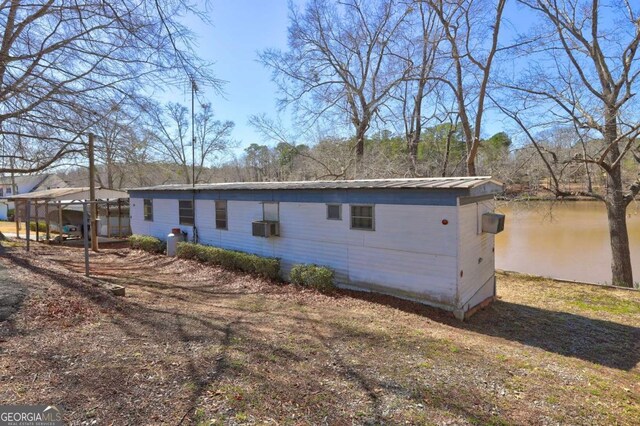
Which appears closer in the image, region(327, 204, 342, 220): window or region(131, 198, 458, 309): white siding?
region(131, 198, 458, 309): white siding

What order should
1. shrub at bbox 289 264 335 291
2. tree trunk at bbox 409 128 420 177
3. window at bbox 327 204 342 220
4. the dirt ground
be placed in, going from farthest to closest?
tree trunk at bbox 409 128 420 177 < window at bbox 327 204 342 220 < shrub at bbox 289 264 335 291 < the dirt ground

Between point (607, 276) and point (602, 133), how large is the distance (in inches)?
207

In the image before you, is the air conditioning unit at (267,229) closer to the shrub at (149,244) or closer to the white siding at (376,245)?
the white siding at (376,245)

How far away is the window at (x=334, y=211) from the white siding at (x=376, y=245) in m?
0.09

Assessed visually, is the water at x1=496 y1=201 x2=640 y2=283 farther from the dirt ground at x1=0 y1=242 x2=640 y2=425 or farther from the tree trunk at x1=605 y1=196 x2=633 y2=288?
the dirt ground at x1=0 y1=242 x2=640 y2=425

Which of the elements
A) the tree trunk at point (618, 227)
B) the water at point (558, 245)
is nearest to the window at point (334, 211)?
the water at point (558, 245)

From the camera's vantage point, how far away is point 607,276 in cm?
1295

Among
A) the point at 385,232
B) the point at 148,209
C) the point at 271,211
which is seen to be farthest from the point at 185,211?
the point at 385,232

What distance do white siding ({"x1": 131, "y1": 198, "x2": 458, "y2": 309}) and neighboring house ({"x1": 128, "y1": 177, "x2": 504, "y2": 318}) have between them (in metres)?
0.02

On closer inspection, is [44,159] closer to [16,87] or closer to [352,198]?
[16,87]

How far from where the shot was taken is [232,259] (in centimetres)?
973

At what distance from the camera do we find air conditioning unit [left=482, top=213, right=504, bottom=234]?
7.41 meters

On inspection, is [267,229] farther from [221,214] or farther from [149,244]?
[149,244]

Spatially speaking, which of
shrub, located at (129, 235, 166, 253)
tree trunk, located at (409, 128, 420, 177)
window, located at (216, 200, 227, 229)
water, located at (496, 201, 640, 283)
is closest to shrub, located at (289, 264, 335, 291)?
window, located at (216, 200, 227, 229)
